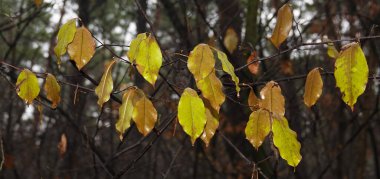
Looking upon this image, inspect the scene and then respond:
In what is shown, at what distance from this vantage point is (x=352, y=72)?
1.36m

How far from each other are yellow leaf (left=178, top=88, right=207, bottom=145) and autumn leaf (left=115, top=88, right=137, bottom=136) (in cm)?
20

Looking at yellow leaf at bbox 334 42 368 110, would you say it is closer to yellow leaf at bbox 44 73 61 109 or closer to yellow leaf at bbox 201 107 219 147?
yellow leaf at bbox 201 107 219 147

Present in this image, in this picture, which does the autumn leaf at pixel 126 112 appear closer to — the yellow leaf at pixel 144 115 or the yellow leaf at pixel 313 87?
the yellow leaf at pixel 144 115

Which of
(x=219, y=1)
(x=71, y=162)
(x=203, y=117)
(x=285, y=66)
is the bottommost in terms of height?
(x=71, y=162)

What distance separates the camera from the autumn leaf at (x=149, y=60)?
1338mm

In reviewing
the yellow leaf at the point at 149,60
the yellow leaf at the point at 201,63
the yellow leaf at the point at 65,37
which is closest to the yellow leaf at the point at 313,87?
the yellow leaf at the point at 201,63

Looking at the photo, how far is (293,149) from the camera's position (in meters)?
1.42

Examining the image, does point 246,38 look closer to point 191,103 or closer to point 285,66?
point 285,66

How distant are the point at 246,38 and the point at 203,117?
170 centimetres

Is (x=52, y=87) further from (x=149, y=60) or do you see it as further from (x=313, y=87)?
(x=313, y=87)

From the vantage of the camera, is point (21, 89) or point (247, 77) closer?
point (21, 89)

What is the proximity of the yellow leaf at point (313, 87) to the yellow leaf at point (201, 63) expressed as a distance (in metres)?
0.39

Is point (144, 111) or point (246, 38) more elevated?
point (246, 38)

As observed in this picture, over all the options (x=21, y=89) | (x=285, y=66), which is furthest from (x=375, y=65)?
(x=21, y=89)
